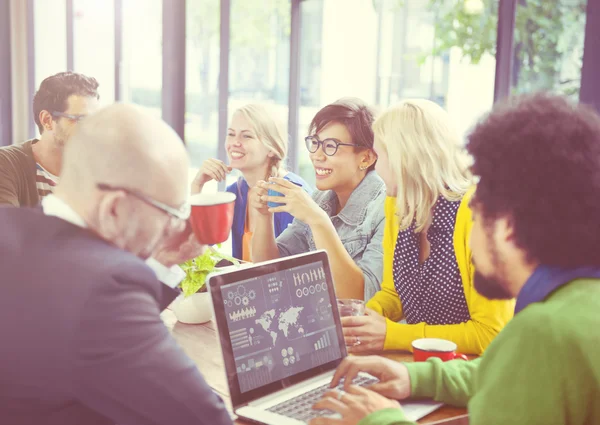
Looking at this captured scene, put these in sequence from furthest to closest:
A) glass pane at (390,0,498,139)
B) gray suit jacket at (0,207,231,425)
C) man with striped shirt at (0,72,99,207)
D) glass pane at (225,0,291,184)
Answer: glass pane at (225,0,291,184), glass pane at (390,0,498,139), man with striped shirt at (0,72,99,207), gray suit jacket at (0,207,231,425)

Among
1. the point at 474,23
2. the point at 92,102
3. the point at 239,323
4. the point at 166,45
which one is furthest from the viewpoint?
the point at 166,45

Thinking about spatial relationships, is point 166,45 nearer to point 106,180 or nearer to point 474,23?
point 474,23

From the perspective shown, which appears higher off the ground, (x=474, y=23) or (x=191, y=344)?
(x=474, y=23)

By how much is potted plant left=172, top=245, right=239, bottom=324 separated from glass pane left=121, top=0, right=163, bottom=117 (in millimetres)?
3695

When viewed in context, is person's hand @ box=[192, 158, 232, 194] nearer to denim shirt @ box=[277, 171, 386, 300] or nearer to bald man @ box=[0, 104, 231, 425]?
denim shirt @ box=[277, 171, 386, 300]

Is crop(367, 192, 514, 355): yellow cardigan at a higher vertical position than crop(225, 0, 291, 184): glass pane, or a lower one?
lower

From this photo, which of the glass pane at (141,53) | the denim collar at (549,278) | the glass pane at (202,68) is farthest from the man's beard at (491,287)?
Answer: the glass pane at (141,53)

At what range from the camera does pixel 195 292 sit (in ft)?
5.81

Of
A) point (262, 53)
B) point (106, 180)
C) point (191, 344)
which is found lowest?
point (191, 344)

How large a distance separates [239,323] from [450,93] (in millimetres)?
3037

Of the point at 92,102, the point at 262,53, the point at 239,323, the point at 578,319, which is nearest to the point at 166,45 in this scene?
the point at 262,53

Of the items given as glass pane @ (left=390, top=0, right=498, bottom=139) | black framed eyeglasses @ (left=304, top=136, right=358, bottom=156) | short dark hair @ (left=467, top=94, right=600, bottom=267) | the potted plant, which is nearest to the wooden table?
the potted plant

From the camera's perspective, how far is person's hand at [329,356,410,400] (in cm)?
127

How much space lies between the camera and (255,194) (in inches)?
92.4
